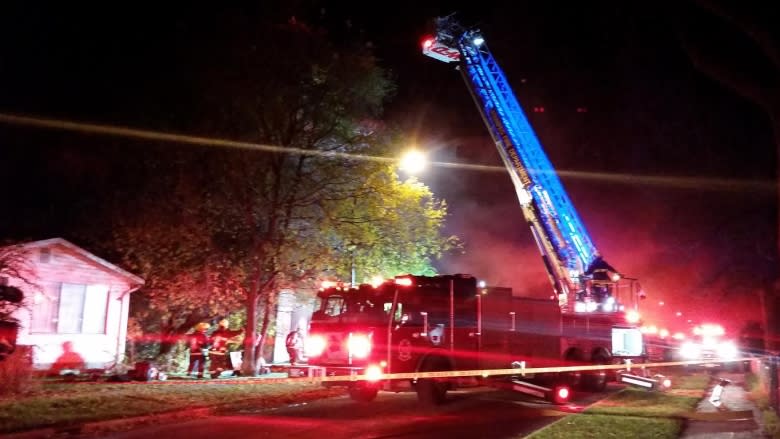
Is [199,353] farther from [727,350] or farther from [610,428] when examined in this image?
[727,350]

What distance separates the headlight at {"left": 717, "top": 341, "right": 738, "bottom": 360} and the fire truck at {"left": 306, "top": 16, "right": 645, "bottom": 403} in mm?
5168

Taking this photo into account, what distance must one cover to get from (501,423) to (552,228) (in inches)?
308

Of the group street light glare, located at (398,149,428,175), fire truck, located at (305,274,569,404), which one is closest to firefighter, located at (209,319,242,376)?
fire truck, located at (305,274,569,404)

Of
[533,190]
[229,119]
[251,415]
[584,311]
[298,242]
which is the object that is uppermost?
[229,119]

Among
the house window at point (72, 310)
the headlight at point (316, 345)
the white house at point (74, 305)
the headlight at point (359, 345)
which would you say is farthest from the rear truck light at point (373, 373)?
the house window at point (72, 310)

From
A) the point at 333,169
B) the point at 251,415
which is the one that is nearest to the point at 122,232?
the point at 333,169

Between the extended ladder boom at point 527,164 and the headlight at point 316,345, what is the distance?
7.02 m

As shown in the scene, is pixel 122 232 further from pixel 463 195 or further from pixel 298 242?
pixel 463 195

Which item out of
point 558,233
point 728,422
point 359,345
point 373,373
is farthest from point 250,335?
point 728,422

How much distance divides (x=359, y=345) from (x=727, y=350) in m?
14.1

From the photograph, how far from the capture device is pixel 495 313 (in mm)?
13711

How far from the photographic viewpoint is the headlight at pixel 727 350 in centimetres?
1995

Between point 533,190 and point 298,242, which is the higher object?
point 533,190

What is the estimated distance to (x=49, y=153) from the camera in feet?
68.1
